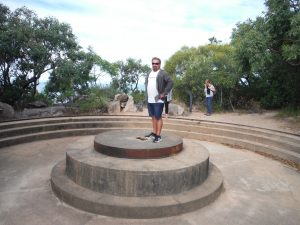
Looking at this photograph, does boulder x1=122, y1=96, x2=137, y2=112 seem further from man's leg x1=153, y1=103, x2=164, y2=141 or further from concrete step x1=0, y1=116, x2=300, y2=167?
man's leg x1=153, y1=103, x2=164, y2=141

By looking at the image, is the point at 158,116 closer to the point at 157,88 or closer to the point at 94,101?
the point at 157,88

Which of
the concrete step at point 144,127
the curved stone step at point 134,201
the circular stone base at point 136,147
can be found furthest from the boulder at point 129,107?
the curved stone step at point 134,201

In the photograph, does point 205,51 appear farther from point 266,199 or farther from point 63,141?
point 266,199

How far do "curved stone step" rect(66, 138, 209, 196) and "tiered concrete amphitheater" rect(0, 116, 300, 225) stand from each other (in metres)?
0.42

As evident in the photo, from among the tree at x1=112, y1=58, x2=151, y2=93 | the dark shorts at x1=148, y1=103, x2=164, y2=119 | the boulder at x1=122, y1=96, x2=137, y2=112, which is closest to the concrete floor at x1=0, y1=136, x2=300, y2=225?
the dark shorts at x1=148, y1=103, x2=164, y2=119

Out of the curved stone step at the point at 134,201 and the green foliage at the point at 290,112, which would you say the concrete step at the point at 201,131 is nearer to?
the green foliage at the point at 290,112

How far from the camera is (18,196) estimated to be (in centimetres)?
459

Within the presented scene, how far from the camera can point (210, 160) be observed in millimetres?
6816

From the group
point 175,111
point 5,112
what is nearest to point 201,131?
point 175,111

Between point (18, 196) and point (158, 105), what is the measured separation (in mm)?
2895

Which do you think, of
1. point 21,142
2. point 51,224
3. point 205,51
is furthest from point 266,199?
point 205,51

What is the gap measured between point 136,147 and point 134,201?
46.0 inches

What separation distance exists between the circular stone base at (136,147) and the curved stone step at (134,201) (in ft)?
2.83

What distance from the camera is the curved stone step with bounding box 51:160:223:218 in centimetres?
401
